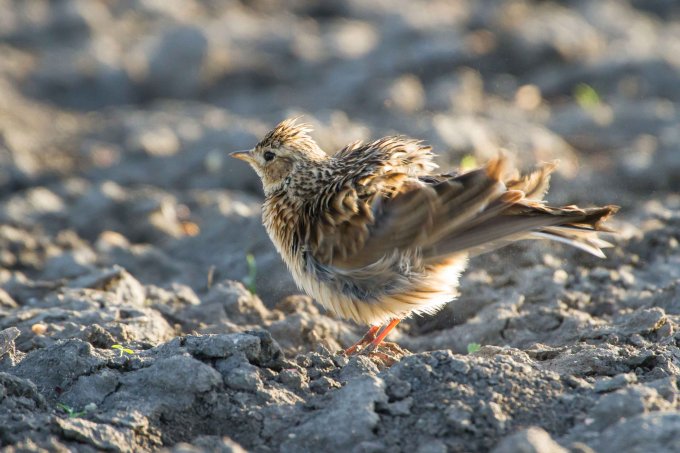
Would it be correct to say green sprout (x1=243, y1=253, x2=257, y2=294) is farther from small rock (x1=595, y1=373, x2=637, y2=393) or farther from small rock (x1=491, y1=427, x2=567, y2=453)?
small rock (x1=491, y1=427, x2=567, y2=453)


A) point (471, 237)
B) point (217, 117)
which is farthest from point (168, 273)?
point (217, 117)

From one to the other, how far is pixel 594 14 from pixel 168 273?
1103cm

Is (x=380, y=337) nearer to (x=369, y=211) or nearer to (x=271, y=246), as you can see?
(x=369, y=211)

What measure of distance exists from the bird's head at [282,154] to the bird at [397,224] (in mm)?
76

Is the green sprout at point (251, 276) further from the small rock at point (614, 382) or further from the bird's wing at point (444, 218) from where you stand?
the small rock at point (614, 382)

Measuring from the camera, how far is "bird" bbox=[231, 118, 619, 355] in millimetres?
5746

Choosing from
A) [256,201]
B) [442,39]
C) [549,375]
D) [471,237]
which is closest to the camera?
[549,375]

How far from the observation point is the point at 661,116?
12742 mm

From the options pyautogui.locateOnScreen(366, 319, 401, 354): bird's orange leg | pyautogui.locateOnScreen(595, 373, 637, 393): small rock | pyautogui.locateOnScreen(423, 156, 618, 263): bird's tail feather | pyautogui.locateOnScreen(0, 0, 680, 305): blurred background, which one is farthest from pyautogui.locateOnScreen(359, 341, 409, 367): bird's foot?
pyautogui.locateOnScreen(0, 0, 680, 305): blurred background

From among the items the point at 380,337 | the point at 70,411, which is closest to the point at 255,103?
the point at 380,337

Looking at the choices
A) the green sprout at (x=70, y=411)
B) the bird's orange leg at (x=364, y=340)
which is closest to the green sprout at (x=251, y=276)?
the bird's orange leg at (x=364, y=340)

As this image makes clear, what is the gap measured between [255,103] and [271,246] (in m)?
6.01

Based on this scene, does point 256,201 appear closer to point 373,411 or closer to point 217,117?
point 217,117

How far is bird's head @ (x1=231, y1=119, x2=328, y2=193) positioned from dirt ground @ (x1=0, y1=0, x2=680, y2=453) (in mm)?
901
